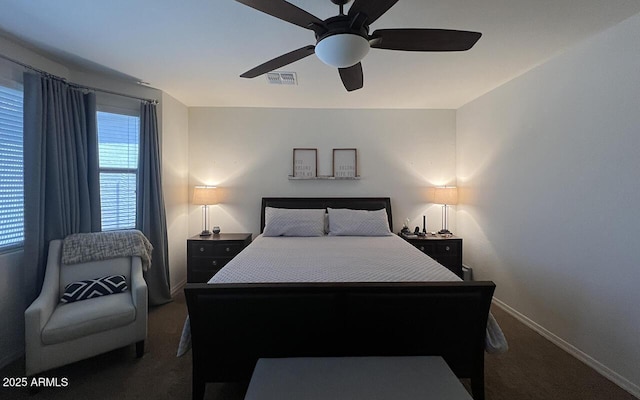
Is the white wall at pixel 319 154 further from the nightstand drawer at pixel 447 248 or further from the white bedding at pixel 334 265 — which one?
the white bedding at pixel 334 265

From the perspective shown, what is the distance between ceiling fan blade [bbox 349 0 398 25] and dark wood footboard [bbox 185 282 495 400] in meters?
1.45

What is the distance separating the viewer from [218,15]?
1.76 metres

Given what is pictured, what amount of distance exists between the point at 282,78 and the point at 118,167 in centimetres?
202

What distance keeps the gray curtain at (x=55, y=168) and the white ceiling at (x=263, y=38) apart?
15.4 inches

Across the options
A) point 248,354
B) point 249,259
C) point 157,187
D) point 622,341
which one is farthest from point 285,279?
point 622,341

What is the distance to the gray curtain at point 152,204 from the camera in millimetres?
2918

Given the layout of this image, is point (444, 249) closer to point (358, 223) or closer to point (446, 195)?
point (446, 195)

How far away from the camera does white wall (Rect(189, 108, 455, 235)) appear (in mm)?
3783

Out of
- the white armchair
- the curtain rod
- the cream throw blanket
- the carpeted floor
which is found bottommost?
the carpeted floor

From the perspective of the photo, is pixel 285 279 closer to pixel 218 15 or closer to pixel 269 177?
pixel 218 15

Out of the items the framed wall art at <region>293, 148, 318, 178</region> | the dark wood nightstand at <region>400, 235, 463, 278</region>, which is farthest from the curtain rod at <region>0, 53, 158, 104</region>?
the dark wood nightstand at <region>400, 235, 463, 278</region>

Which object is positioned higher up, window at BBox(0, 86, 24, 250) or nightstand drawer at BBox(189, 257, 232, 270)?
window at BBox(0, 86, 24, 250)

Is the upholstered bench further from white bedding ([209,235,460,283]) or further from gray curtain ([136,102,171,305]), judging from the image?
gray curtain ([136,102,171,305])

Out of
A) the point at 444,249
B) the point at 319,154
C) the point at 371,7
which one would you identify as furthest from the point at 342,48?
the point at 444,249
